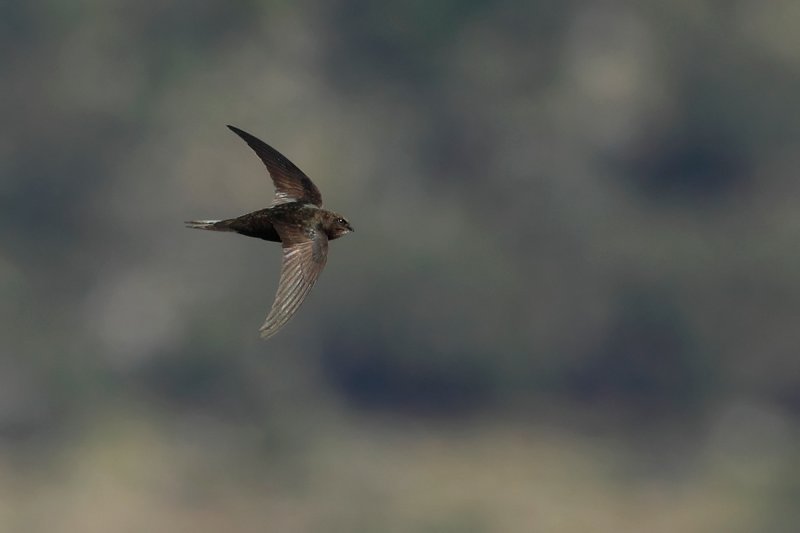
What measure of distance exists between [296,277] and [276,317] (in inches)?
132

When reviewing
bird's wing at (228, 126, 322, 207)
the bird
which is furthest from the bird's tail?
bird's wing at (228, 126, 322, 207)

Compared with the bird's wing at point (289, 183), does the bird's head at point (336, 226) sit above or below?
below

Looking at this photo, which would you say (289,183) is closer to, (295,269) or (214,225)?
(214,225)

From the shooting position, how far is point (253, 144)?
30.3 metres

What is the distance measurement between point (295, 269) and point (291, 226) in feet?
9.78

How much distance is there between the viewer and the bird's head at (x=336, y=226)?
1151 inches

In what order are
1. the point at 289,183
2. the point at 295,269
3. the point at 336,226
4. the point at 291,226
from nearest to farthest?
the point at 295,269
the point at 291,226
the point at 336,226
the point at 289,183

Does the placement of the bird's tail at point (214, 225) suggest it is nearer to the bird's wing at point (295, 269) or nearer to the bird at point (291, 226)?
the bird at point (291, 226)

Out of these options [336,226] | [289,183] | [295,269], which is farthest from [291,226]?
[289,183]

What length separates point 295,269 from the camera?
25.3 m

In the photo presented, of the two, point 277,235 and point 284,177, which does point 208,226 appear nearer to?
point 277,235

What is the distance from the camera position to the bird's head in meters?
29.2

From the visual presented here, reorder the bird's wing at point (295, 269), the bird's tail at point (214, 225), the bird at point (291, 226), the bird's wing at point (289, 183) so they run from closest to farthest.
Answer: the bird's wing at point (295, 269), the bird at point (291, 226), the bird's tail at point (214, 225), the bird's wing at point (289, 183)

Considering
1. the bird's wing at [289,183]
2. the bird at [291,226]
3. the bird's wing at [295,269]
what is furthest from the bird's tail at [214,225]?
the bird's wing at [289,183]
